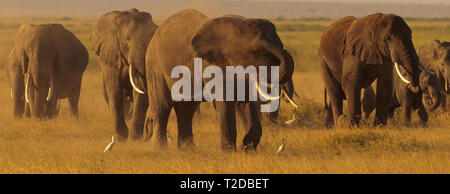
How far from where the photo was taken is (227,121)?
471 inches

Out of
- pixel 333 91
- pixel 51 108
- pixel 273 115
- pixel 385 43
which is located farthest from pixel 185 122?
pixel 51 108

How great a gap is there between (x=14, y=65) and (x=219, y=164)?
950cm

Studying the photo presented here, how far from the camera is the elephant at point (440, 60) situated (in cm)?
1852

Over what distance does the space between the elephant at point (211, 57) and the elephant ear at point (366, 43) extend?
322 cm

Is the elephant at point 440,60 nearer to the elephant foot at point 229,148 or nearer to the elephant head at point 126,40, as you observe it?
the elephant head at point 126,40

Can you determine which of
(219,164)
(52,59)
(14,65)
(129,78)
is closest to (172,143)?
(129,78)

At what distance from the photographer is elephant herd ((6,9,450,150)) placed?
471 inches

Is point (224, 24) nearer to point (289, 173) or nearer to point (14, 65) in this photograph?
point (289, 173)

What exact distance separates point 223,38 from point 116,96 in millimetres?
3887

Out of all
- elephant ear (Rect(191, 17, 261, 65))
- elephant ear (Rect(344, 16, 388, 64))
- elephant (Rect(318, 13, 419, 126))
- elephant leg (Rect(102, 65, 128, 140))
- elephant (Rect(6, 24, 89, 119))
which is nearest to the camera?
elephant ear (Rect(191, 17, 261, 65))

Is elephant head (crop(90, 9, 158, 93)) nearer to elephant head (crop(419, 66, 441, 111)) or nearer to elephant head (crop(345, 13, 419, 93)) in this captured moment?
elephant head (crop(345, 13, 419, 93))

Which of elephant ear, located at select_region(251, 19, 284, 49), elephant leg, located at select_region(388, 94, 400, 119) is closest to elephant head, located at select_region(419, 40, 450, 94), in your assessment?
elephant leg, located at select_region(388, 94, 400, 119)

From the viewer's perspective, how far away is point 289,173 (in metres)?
11.2

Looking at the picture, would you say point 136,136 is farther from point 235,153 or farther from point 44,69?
point 44,69
